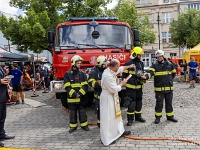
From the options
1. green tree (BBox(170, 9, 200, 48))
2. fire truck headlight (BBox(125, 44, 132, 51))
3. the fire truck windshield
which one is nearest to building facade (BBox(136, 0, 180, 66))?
green tree (BBox(170, 9, 200, 48))

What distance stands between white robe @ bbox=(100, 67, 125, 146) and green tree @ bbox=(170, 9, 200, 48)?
21.0 m

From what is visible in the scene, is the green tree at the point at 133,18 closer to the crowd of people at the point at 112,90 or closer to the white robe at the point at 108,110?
the crowd of people at the point at 112,90

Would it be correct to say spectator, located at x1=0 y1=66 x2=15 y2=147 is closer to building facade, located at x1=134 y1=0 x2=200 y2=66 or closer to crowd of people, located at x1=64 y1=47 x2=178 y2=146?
crowd of people, located at x1=64 y1=47 x2=178 y2=146

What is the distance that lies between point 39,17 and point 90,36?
1252cm

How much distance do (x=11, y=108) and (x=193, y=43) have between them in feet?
64.3

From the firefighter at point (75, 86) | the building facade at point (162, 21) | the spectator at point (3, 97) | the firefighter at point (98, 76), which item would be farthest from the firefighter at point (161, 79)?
the building facade at point (162, 21)

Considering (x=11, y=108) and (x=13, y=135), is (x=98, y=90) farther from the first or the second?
(x=11, y=108)

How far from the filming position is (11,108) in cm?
927

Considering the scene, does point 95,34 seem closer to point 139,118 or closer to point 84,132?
point 139,118

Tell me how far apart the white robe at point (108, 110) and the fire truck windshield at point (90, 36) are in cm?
248

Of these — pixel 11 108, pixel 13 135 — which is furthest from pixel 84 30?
pixel 11 108

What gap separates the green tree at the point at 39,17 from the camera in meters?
18.6

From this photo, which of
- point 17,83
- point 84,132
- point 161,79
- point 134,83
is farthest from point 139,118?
point 17,83

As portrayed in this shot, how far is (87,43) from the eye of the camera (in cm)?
728
